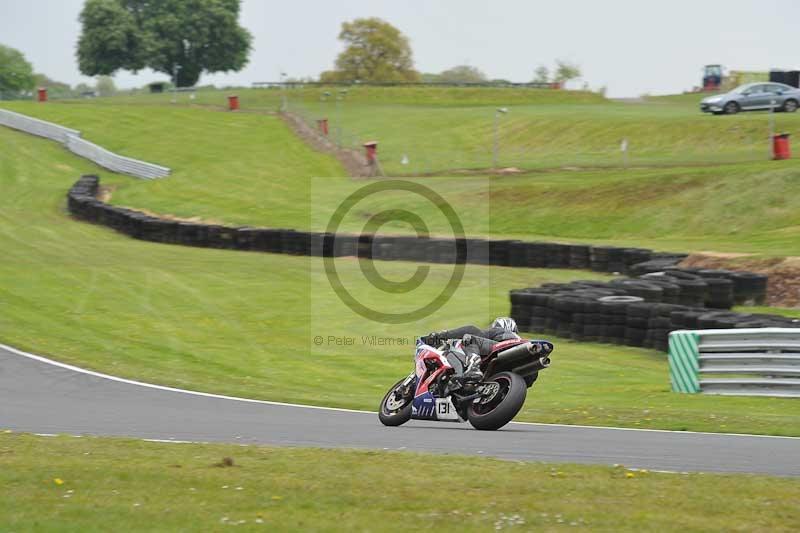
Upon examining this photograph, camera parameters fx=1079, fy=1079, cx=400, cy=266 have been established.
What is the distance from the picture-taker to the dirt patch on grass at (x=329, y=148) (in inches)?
1799

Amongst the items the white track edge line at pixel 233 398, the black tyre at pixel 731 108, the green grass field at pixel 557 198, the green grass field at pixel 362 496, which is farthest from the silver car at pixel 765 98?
the green grass field at pixel 362 496

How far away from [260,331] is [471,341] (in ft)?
29.9

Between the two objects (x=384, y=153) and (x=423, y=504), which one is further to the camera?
(x=384, y=153)

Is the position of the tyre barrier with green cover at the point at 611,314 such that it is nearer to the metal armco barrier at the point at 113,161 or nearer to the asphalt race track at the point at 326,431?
the asphalt race track at the point at 326,431

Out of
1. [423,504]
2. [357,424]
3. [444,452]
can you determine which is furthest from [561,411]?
[423,504]

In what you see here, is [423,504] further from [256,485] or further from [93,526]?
[93,526]

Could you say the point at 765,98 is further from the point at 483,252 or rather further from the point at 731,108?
the point at 483,252

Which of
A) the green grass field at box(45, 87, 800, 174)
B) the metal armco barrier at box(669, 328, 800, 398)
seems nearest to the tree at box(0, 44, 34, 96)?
the green grass field at box(45, 87, 800, 174)

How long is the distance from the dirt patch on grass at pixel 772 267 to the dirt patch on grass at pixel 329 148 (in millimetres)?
22269

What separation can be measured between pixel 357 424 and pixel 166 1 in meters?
113

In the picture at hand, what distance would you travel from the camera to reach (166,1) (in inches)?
4624

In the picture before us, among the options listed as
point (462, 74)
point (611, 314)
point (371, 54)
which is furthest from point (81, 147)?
point (462, 74)

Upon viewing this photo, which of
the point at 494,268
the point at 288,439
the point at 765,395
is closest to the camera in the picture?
the point at 288,439

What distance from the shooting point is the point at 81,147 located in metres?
50.7
